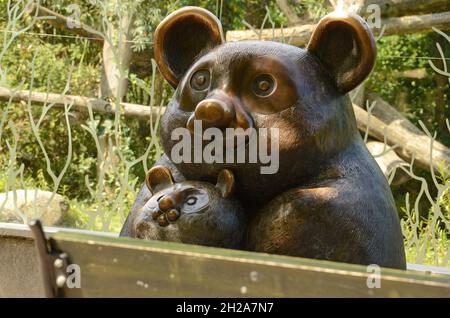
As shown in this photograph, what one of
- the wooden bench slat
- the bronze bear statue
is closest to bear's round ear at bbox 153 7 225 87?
the bronze bear statue

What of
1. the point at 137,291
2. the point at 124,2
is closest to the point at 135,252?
the point at 137,291

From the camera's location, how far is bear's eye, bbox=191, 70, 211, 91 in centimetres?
166

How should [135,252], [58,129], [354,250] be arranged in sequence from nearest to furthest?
[135,252] < [354,250] < [58,129]

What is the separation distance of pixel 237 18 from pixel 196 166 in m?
4.91

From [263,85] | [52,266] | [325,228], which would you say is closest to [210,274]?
[52,266]

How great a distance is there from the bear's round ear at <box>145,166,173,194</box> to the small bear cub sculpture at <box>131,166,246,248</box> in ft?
0.13

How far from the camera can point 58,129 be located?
6172 millimetres

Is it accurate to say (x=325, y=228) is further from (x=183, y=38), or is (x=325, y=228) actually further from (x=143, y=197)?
(x=183, y=38)

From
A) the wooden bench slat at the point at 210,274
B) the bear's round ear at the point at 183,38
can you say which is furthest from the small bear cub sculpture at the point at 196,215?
the wooden bench slat at the point at 210,274

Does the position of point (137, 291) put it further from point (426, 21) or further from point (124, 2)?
point (124, 2)

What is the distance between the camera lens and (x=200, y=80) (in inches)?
65.7

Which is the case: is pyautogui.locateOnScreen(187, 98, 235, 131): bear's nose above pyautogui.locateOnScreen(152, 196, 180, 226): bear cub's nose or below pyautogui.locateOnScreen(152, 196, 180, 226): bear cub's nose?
above

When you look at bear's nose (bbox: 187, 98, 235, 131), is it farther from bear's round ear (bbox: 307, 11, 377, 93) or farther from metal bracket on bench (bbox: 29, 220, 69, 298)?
metal bracket on bench (bbox: 29, 220, 69, 298)

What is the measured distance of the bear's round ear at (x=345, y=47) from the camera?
163 cm
